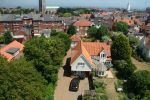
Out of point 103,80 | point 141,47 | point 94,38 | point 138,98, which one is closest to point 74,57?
point 103,80

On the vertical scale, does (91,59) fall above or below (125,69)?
above

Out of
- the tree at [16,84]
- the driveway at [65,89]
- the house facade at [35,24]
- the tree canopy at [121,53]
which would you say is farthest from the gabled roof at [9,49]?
the house facade at [35,24]

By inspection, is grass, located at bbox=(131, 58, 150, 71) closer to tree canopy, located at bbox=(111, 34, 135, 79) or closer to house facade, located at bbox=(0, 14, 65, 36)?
tree canopy, located at bbox=(111, 34, 135, 79)

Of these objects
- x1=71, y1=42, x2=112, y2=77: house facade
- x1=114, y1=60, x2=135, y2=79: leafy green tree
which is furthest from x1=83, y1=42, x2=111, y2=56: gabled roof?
x1=114, y1=60, x2=135, y2=79: leafy green tree

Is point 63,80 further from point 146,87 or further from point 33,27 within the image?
point 33,27

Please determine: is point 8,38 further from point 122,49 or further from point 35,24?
point 122,49

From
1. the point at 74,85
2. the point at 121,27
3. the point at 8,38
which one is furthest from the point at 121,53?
the point at 121,27
